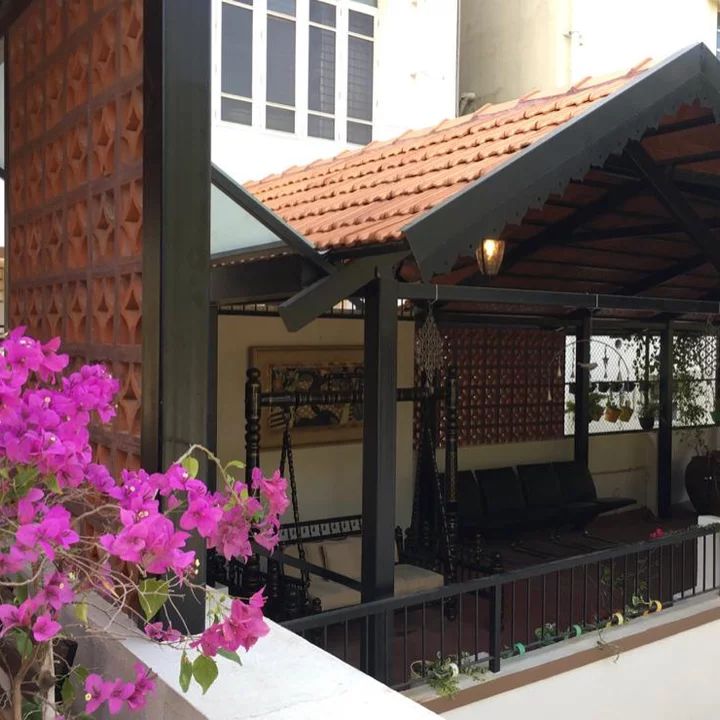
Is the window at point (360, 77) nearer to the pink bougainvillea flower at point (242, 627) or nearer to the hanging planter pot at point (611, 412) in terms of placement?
the hanging planter pot at point (611, 412)

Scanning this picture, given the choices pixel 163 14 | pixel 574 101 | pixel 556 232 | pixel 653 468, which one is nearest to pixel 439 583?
pixel 556 232

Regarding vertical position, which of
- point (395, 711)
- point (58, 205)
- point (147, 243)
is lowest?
point (395, 711)

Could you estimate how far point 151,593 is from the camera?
178 cm

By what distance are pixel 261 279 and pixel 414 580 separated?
2.47 meters

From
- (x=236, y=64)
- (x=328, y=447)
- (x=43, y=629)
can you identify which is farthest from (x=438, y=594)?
(x=236, y=64)

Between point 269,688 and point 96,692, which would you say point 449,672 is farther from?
point 96,692

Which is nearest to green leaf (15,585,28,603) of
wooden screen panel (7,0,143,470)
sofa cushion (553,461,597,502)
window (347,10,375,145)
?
wooden screen panel (7,0,143,470)

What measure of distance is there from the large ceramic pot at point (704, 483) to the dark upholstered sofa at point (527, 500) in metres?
1.41

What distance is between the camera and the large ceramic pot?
9.71 metres

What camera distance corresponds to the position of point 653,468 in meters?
10.3

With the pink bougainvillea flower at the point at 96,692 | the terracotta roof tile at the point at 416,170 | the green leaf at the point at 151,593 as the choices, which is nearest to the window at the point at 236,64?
the terracotta roof tile at the point at 416,170

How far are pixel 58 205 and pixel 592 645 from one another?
3.64m

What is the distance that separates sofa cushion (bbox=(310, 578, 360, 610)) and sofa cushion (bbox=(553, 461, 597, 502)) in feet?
12.6

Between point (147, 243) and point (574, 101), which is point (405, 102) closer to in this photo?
point (574, 101)
